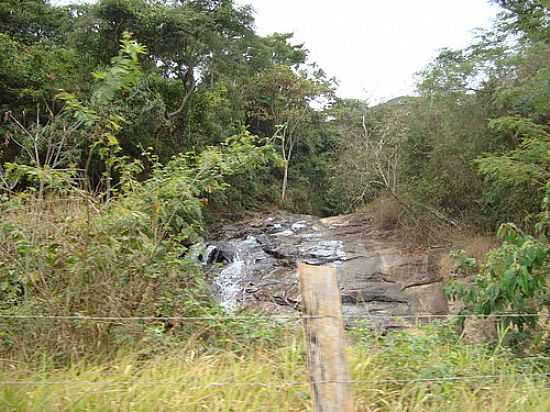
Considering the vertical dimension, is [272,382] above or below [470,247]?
above

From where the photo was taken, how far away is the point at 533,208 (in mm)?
11797

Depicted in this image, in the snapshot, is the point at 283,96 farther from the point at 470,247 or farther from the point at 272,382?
the point at 272,382

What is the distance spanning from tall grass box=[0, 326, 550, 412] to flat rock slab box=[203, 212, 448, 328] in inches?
140

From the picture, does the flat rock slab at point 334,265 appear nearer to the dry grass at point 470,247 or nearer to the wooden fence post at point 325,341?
the dry grass at point 470,247

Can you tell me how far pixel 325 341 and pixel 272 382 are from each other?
781 millimetres

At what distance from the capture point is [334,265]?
1412cm

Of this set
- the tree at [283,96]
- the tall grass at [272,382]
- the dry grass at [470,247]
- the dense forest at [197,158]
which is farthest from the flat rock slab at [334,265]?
the tree at [283,96]

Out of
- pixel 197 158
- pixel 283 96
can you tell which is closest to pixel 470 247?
pixel 197 158

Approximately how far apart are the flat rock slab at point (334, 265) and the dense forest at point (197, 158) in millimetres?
1225

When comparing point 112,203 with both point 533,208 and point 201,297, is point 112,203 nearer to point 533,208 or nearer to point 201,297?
point 201,297

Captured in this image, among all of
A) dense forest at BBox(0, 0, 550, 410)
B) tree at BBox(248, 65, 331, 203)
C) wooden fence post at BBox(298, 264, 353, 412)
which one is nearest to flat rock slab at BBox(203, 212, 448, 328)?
dense forest at BBox(0, 0, 550, 410)

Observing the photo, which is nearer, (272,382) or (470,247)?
(272,382)

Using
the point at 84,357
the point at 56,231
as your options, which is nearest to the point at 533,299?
the point at 84,357

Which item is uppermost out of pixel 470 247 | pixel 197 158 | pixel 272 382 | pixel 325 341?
pixel 197 158
